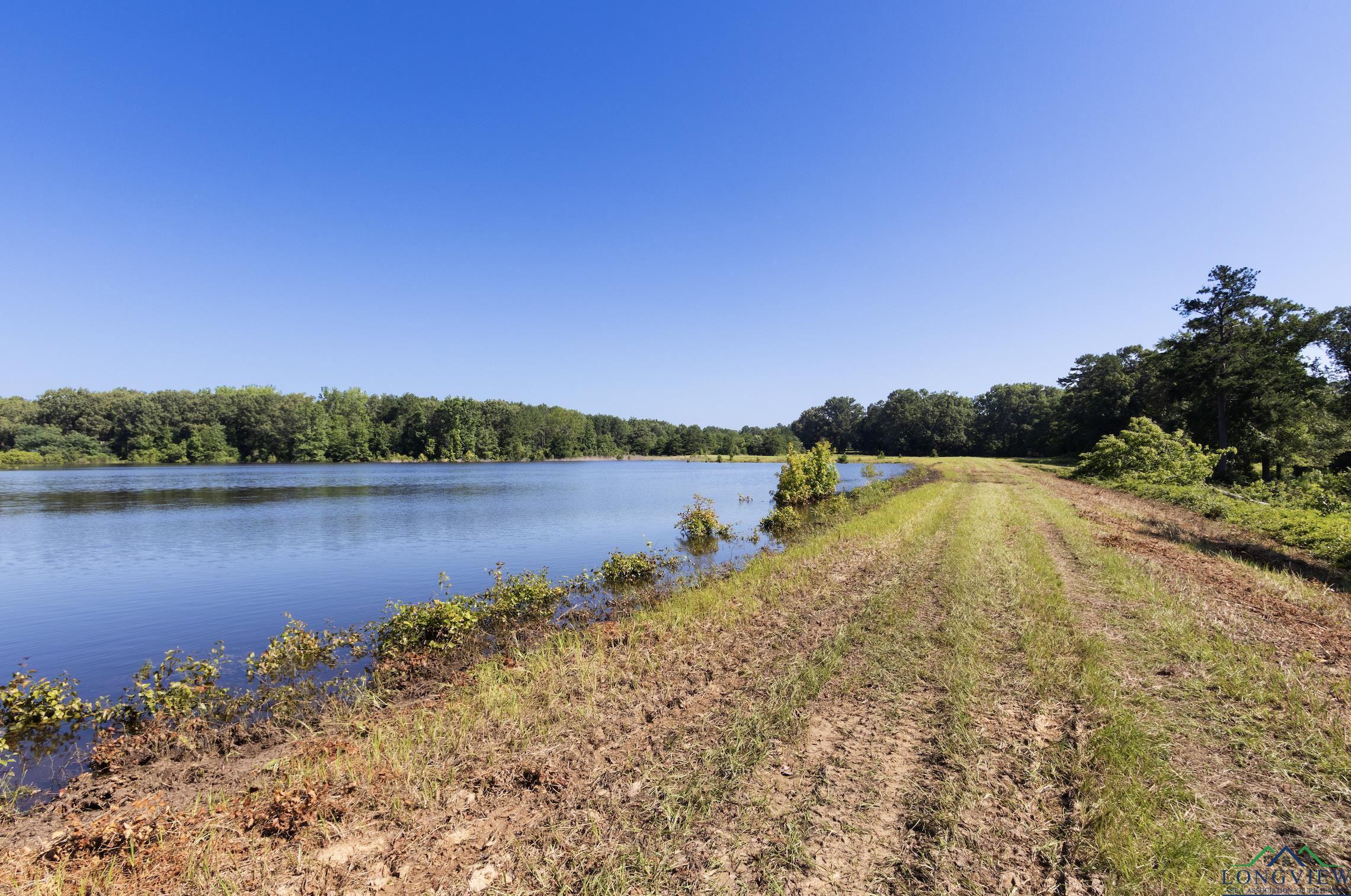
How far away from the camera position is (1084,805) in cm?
406

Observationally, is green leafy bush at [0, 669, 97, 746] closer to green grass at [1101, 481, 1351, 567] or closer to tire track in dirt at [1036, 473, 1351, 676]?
tire track in dirt at [1036, 473, 1351, 676]

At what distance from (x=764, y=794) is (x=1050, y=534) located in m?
15.4

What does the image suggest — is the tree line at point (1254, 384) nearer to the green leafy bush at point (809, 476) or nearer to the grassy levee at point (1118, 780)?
the green leafy bush at point (809, 476)

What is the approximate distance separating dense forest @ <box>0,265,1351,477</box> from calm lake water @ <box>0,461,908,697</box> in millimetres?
40577

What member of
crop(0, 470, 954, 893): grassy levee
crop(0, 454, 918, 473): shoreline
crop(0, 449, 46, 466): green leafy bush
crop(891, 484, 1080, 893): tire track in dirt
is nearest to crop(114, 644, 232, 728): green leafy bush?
crop(0, 470, 954, 893): grassy levee

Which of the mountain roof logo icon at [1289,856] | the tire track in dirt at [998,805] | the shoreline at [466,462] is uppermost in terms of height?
the mountain roof logo icon at [1289,856]

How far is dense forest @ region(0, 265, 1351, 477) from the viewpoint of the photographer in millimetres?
41688

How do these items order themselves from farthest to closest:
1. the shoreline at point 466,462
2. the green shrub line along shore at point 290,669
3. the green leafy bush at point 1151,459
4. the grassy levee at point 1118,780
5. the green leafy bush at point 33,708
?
the shoreline at point 466,462
the green leafy bush at point 1151,459
the green shrub line along shore at point 290,669
the green leafy bush at point 33,708
the grassy levee at point 1118,780

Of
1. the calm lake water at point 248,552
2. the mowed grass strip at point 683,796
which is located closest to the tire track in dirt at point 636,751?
the mowed grass strip at point 683,796

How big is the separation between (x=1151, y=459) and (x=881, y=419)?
124 metres

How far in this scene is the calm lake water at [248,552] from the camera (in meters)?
11.3

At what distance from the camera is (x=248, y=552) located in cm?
1928

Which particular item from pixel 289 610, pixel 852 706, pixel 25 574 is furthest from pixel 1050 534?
pixel 25 574

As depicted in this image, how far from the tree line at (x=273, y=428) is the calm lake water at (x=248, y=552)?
74.1 m
